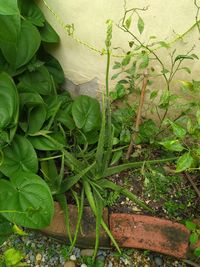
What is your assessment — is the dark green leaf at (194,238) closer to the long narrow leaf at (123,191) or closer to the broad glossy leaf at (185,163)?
the long narrow leaf at (123,191)

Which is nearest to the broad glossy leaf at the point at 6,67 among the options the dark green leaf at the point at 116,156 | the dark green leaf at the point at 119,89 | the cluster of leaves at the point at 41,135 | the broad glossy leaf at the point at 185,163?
the cluster of leaves at the point at 41,135

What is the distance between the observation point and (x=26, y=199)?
1.26 meters

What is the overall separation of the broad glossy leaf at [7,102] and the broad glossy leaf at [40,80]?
205 millimetres

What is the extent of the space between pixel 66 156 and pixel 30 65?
39 centimetres

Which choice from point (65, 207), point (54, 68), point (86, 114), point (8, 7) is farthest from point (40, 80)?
point (8, 7)

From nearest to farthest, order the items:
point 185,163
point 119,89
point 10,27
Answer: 1. point 185,163
2. point 10,27
3. point 119,89

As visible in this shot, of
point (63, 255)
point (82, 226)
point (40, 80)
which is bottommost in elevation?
point (63, 255)

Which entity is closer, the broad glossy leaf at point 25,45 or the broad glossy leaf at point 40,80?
the broad glossy leaf at point 25,45

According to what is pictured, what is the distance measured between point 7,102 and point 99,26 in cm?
45

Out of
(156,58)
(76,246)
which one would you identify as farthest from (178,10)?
(76,246)

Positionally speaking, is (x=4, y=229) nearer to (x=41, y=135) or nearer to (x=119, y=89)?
(x=41, y=135)

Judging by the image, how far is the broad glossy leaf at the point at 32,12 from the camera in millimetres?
1482

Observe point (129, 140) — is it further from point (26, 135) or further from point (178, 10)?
point (178, 10)

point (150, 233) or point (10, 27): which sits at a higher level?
point (10, 27)
